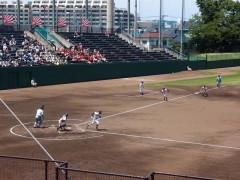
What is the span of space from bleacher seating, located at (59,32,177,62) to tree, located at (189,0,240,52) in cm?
3161

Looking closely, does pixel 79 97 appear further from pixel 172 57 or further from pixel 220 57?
pixel 220 57

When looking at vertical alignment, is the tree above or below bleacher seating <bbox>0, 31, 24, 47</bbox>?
above

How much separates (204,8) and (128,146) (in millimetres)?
98864

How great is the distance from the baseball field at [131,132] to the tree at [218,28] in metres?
63.3

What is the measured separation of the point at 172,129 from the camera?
94.5 feet

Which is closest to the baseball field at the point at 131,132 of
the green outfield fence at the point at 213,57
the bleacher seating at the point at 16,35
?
the bleacher seating at the point at 16,35

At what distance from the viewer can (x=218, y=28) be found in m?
111

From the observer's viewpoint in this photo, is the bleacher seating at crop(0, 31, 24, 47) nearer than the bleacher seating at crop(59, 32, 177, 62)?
Yes

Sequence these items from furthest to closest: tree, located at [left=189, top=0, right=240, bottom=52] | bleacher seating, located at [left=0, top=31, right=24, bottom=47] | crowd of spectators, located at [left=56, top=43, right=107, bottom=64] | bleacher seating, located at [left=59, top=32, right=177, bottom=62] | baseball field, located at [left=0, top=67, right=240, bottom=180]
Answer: tree, located at [left=189, top=0, right=240, bottom=52]
bleacher seating, located at [left=59, top=32, right=177, bottom=62]
crowd of spectators, located at [left=56, top=43, right=107, bottom=64]
bleacher seating, located at [left=0, top=31, right=24, bottom=47]
baseball field, located at [left=0, top=67, right=240, bottom=180]

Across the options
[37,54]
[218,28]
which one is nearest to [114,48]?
[37,54]

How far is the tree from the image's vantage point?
111m

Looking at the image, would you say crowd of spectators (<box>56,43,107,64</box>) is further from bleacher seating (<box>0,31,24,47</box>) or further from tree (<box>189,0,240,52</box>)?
tree (<box>189,0,240,52</box>)

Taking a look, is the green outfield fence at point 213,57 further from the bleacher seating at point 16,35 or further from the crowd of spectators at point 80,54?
the bleacher seating at point 16,35

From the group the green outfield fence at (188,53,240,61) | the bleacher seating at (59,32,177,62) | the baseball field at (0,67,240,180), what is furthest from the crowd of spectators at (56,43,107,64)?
the green outfield fence at (188,53,240,61)
